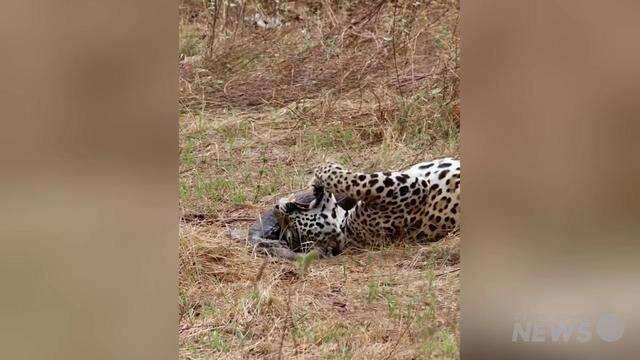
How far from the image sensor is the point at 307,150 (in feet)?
10.2

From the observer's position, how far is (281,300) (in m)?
2.20

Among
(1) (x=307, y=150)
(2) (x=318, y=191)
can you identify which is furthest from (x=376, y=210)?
(1) (x=307, y=150)
